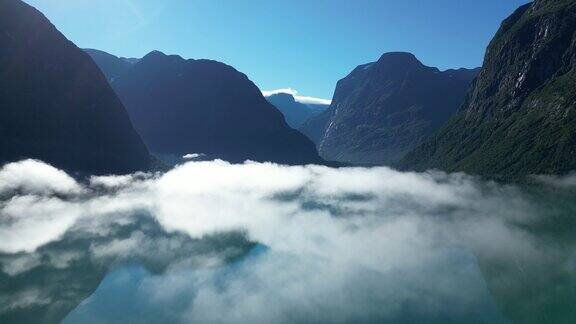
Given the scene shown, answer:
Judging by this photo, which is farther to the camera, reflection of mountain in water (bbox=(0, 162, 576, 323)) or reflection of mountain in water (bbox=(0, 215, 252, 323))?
reflection of mountain in water (bbox=(0, 215, 252, 323))

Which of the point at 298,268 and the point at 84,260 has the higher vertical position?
the point at 298,268

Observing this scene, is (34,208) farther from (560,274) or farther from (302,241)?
(560,274)

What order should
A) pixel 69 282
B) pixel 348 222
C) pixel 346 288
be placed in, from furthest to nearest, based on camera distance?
pixel 348 222, pixel 69 282, pixel 346 288

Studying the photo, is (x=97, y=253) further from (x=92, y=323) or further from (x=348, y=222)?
(x=348, y=222)

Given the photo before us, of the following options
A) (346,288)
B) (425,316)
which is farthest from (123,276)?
(425,316)

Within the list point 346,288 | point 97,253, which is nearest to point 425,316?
point 346,288

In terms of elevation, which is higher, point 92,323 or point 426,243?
point 92,323

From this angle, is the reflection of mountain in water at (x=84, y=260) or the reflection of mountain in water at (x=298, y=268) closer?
the reflection of mountain in water at (x=298, y=268)

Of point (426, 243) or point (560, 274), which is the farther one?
point (426, 243)

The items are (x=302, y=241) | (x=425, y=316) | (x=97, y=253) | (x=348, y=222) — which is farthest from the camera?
(x=348, y=222)

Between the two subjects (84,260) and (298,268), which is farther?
(84,260)
